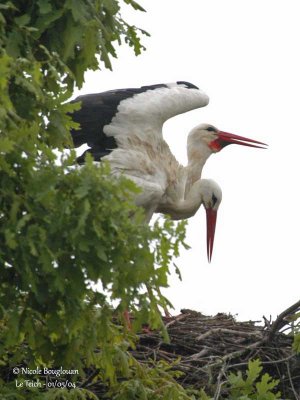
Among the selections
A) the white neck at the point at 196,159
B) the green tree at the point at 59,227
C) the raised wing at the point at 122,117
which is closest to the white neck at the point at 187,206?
the white neck at the point at 196,159

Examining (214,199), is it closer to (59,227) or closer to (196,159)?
(196,159)

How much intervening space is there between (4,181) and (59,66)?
1049mm

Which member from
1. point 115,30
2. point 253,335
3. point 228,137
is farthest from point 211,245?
point 115,30

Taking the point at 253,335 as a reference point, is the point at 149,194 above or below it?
above

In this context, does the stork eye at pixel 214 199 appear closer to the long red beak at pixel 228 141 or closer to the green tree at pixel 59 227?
the long red beak at pixel 228 141

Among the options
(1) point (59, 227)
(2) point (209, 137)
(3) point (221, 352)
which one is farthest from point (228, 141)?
(1) point (59, 227)

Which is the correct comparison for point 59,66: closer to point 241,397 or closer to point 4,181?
point 4,181

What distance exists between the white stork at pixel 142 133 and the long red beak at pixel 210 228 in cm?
78

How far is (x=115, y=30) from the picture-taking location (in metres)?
8.45

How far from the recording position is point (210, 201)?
13133 millimetres

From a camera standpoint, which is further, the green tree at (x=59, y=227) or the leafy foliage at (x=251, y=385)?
the leafy foliage at (x=251, y=385)

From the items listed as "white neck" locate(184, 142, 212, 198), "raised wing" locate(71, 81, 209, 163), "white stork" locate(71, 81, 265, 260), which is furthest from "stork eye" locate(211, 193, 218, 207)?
"raised wing" locate(71, 81, 209, 163)

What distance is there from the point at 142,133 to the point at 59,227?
5.41 meters

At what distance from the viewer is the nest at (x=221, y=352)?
32.6 ft
